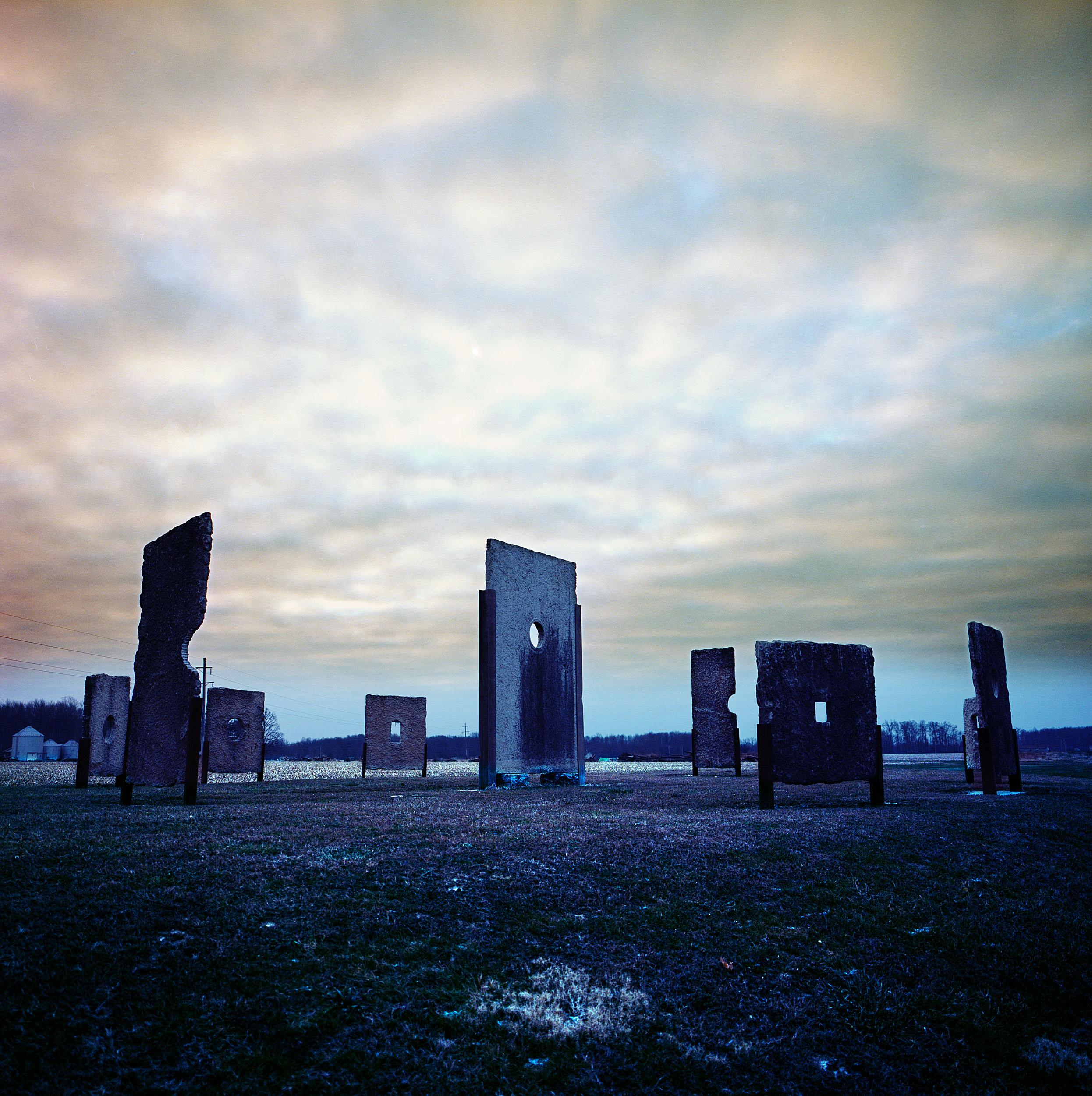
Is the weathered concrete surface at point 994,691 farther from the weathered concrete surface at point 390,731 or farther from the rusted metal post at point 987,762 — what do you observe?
the weathered concrete surface at point 390,731

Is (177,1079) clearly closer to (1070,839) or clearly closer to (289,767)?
(1070,839)

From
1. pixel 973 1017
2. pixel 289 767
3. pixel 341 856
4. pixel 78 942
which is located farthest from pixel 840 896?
pixel 289 767

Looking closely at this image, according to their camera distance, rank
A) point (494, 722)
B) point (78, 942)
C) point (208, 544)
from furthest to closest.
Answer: point (494, 722)
point (208, 544)
point (78, 942)

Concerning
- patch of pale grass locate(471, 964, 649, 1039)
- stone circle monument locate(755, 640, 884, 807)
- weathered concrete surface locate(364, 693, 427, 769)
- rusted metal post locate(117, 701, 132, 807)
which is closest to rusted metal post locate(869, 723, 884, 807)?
stone circle monument locate(755, 640, 884, 807)

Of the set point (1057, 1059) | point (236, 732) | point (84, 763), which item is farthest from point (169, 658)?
point (236, 732)

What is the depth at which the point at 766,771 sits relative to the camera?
1208 cm

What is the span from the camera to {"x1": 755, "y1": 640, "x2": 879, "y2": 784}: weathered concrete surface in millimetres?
12773

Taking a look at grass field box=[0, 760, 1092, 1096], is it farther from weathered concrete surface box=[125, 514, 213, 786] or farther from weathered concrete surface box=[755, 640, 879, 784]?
weathered concrete surface box=[755, 640, 879, 784]

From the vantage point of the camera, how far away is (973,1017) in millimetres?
5609

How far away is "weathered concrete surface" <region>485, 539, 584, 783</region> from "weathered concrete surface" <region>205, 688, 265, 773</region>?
10.7 m

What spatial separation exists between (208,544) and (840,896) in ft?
32.0

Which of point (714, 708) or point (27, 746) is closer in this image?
point (714, 708)

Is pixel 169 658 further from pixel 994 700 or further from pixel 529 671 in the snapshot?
pixel 994 700

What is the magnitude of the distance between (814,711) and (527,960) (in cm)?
870
